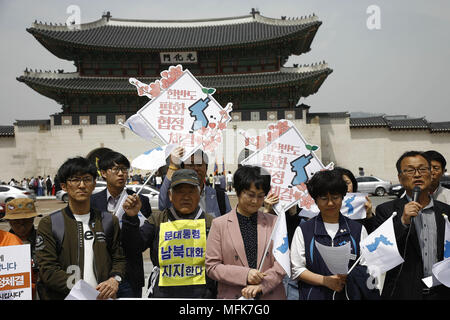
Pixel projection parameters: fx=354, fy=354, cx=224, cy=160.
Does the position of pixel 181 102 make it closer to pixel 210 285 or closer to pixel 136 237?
pixel 136 237

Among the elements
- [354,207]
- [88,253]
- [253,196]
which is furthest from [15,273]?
[354,207]

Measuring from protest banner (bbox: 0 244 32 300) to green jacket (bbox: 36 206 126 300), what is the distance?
0.27ft

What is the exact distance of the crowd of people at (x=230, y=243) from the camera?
241cm

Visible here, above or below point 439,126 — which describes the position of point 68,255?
below

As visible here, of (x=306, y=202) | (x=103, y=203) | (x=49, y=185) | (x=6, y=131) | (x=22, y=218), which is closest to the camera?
(x=22, y=218)

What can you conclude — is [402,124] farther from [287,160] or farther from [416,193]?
[416,193]

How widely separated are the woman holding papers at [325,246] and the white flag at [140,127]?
1829 mm

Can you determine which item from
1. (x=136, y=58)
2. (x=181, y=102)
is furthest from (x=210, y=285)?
(x=136, y=58)

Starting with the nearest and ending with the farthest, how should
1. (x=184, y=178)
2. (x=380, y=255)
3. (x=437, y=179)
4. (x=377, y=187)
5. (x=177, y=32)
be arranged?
(x=380, y=255)
(x=184, y=178)
(x=437, y=179)
(x=377, y=187)
(x=177, y=32)

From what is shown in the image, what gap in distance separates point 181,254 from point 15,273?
1.12m

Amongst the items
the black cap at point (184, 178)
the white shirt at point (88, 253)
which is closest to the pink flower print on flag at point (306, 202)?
the black cap at point (184, 178)

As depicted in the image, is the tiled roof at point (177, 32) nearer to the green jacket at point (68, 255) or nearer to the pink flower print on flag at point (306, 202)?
the pink flower print on flag at point (306, 202)

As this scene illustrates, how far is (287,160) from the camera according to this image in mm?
3713

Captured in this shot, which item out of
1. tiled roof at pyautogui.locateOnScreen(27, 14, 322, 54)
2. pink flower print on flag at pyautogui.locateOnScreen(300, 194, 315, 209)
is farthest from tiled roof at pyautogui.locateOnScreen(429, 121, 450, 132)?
pink flower print on flag at pyautogui.locateOnScreen(300, 194, 315, 209)
